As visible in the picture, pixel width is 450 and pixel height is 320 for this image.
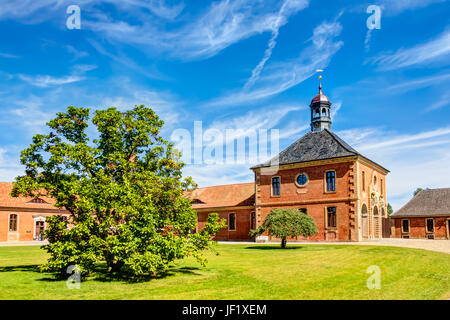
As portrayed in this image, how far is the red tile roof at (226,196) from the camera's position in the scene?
42250 millimetres

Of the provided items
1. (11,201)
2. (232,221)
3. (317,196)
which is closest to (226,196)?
(232,221)

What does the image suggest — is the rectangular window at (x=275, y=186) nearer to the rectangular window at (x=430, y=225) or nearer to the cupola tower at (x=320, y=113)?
the cupola tower at (x=320, y=113)

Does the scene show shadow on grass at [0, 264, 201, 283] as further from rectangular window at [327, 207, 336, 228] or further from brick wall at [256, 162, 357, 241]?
rectangular window at [327, 207, 336, 228]

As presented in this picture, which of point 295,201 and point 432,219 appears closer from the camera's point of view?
point 295,201

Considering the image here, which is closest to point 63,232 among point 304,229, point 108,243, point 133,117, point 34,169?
point 108,243

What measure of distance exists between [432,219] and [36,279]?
3984 centimetres

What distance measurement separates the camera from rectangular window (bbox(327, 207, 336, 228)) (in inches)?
1302

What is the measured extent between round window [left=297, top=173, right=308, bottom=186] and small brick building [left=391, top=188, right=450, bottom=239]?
14.9 meters

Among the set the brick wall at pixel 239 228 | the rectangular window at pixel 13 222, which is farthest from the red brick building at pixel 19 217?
the brick wall at pixel 239 228

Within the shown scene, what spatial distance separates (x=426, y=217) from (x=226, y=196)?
21.5 meters

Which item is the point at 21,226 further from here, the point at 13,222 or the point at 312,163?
the point at 312,163

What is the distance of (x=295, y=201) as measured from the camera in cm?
3516

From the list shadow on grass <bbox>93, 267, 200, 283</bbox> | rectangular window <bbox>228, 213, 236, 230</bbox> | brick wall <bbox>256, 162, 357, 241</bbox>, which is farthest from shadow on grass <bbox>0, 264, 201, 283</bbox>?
rectangular window <bbox>228, 213, 236, 230</bbox>

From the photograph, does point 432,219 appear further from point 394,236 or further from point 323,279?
point 323,279
